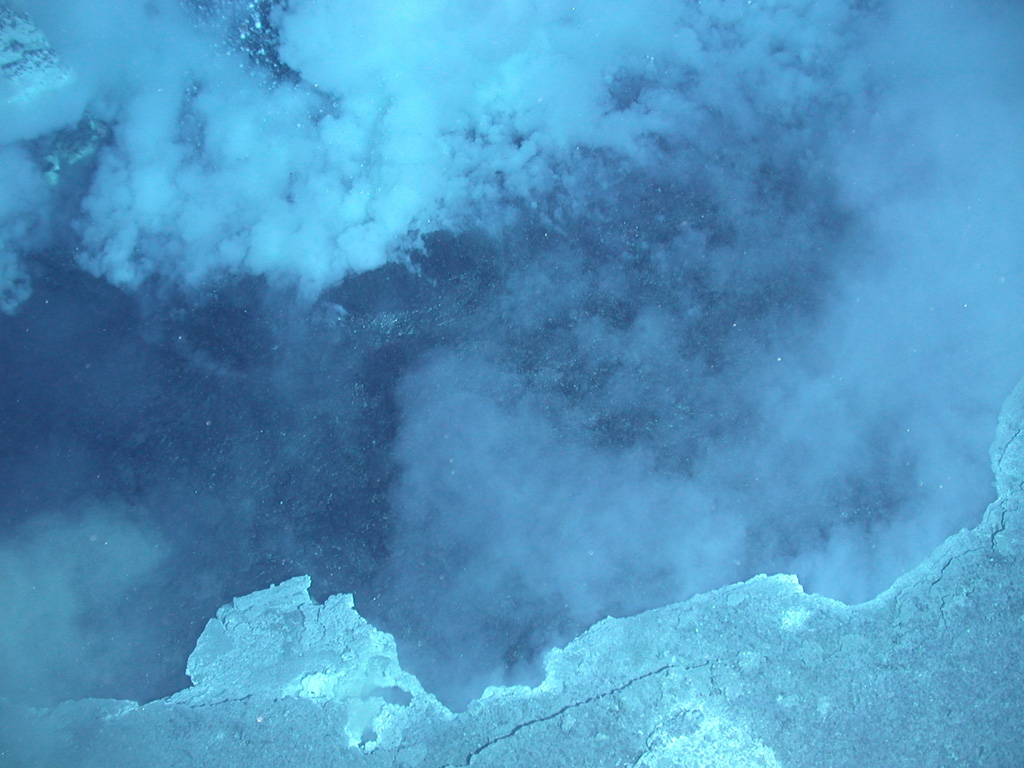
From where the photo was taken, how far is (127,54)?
150 inches

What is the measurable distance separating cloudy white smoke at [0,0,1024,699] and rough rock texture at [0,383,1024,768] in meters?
0.16

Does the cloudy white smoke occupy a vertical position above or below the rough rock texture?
above

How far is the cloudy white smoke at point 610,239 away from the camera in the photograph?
322 centimetres

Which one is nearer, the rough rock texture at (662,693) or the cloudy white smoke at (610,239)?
the rough rock texture at (662,693)

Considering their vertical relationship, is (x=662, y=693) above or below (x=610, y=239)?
below

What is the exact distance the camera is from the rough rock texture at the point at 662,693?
118 inches

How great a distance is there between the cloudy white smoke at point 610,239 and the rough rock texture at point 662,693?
0.53 ft

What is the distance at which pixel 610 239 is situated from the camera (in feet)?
11.7

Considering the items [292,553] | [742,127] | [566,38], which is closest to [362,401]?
[292,553]

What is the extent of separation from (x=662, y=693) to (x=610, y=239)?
235 cm

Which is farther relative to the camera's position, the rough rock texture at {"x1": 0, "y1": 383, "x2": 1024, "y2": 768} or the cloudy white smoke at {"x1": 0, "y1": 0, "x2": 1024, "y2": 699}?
the cloudy white smoke at {"x1": 0, "y1": 0, "x2": 1024, "y2": 699}

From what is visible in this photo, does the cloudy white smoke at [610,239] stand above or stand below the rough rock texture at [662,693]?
above

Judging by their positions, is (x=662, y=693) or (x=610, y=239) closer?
(x=662, y=693)

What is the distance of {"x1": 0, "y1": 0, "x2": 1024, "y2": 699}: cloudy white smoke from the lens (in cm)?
322
